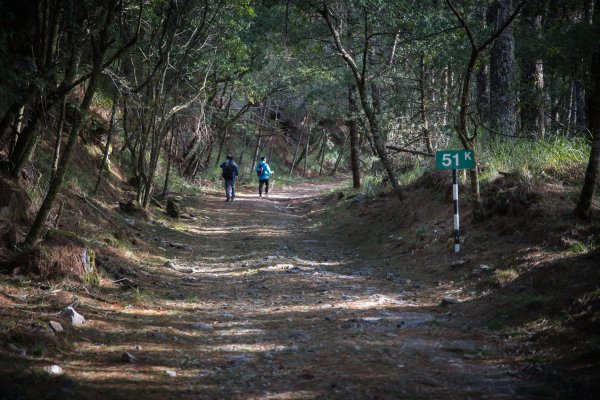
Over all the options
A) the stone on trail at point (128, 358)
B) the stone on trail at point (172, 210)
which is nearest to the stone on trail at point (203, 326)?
the stone on trail at point (128, 358)

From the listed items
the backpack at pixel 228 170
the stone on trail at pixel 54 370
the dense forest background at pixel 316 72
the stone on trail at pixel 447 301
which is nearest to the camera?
the stone on trail at pixel 54 370

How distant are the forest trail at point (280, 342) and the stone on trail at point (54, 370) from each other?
0.23ft

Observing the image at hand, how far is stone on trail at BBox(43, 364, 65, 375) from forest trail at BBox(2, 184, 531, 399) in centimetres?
7

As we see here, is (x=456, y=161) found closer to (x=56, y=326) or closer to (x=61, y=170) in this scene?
(x=61, y=170)

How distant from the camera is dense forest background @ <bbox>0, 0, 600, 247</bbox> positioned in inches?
333

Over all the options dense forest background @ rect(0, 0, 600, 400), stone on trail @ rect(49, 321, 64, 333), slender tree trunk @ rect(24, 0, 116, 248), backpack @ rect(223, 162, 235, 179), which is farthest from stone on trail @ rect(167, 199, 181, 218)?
stone on trail @ rect(49, 321, 64, 333)

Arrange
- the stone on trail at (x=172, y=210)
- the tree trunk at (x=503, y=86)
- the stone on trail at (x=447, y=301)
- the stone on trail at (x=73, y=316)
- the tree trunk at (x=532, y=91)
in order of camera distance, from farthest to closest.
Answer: the stone on trail at (x=172, y=210) → the tree trunk at (x=503, y=86) → the tree trunk at (x=532, y=91) → the stone on trail at (x=447, y=301) → the stone on trail at (x=73, y=316)

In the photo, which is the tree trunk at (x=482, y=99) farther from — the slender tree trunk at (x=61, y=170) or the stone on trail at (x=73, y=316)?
the stone on trail at (x=73, y=316)

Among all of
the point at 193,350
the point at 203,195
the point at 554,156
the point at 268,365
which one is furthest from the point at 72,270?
the point at 203,195

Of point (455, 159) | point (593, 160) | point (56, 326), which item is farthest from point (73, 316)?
point (593, 160)

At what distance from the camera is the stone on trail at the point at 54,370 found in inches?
185

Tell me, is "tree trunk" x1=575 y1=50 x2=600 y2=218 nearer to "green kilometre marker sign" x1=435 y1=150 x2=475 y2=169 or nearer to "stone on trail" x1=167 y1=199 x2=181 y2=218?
"green kilometre marker sign" x1=435 y1=150 x2=475 y2=169

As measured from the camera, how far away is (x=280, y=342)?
6.22m

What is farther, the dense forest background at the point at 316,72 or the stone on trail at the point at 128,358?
the dense forest background at the point at 316,72
